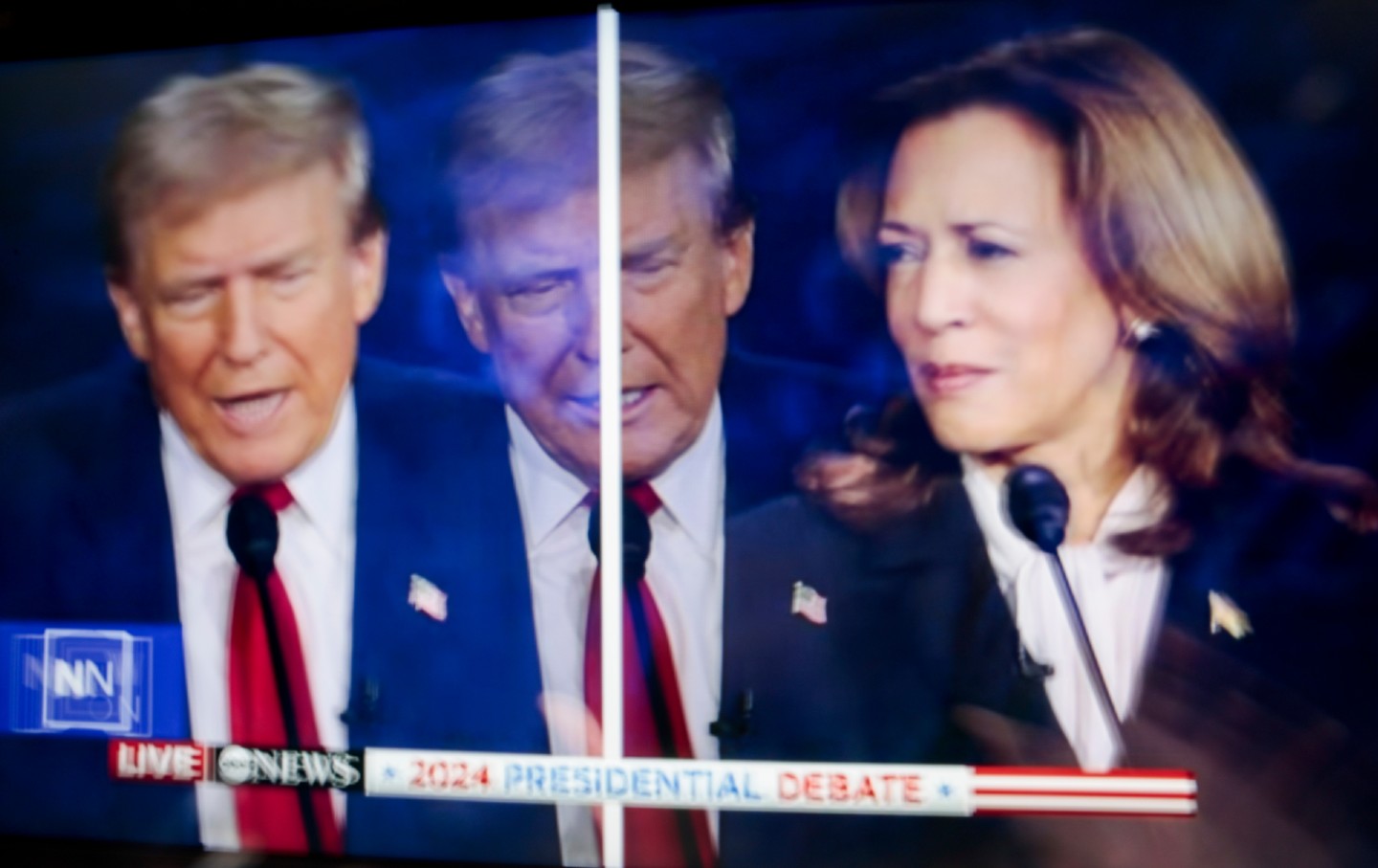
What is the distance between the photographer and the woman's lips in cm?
267

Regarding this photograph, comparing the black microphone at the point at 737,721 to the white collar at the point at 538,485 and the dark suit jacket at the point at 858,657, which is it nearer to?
the dark suit jacket at the point at 858,657

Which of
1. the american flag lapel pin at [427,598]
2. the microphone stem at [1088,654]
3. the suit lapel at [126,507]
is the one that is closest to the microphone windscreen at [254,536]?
→ the suit lapel at [126,507]

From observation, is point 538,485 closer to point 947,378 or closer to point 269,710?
point 269,710

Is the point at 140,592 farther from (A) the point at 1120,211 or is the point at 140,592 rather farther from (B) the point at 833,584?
(A) the point at 1120,211

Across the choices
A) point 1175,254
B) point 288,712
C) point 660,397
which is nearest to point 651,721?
point 660,397

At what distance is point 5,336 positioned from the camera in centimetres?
310

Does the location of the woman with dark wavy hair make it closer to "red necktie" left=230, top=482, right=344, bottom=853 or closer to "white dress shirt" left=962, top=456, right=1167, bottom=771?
"white dress shirt" left=962, top=456, right=1167, bottom=771

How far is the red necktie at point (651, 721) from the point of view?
275 centimetres

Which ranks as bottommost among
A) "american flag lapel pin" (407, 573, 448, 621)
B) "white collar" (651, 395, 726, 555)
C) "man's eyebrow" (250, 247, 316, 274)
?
"american flag lapel pin" (407, 573, 448, 621)

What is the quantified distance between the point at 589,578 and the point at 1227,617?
1.35 m

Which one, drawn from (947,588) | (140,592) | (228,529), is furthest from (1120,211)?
(140,592)

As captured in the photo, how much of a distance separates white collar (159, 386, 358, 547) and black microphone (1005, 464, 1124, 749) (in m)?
1.50

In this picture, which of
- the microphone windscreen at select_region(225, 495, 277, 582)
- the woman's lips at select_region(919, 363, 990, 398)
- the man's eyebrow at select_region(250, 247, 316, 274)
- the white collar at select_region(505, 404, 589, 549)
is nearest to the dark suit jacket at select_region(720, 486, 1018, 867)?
the woman's lips at select_region(919, 363, 990, 398)

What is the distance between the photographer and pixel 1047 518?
105 inches
